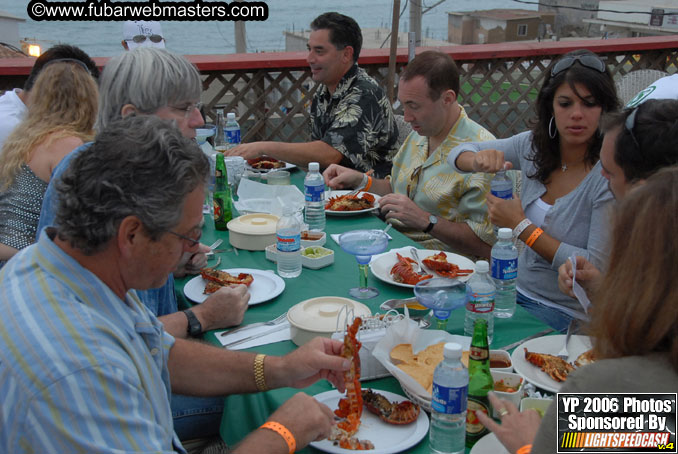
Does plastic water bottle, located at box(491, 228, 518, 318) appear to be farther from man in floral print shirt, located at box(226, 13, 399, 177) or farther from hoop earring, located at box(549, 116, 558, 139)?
man in floral print shirt, located at box(226, 13, 399, 177)

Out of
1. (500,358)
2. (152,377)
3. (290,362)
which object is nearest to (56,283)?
(152,377)

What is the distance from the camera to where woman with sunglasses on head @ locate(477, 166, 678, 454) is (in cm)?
113

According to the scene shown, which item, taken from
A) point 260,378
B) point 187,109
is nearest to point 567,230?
point 260,378

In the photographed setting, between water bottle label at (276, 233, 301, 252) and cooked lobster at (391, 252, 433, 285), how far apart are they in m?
0.42

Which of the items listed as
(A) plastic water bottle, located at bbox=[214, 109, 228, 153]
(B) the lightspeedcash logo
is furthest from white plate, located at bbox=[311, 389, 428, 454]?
(B) the lightspeedcash logo

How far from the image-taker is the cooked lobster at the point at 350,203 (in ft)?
11.3

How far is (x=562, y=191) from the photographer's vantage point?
2859 mm

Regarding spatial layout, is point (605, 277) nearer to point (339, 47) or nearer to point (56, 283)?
point (56, 283)

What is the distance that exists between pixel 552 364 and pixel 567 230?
106 centimetres

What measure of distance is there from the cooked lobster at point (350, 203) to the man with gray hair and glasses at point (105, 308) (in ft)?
6.33

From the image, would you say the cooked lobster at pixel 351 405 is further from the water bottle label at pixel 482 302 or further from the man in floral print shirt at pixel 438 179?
the man in floral print shirt at pixel 438 179

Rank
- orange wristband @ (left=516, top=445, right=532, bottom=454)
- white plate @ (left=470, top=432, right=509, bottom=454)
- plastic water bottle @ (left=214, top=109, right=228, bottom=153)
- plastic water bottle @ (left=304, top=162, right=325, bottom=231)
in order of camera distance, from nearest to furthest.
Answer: orange wristband @ (left=516, top=445, right=532, bottom=454), white plate @ (left=470, top=432, right=509, bottom=454), plastic water bottle @ (left=304, top=162, right=325, bottom=231), plastic water bottle @ (left=214, top=109, right=228, bottom=153)

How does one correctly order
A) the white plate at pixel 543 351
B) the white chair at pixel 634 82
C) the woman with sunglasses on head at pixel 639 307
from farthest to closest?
the white chair at pixel 634 82
the white plate at pixel 543 351
the woman with sunglasses on head at pixel 639 307

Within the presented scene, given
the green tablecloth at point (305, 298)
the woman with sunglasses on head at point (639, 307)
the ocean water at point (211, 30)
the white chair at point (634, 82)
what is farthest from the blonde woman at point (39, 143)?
the ocean water at point (211, 30)
